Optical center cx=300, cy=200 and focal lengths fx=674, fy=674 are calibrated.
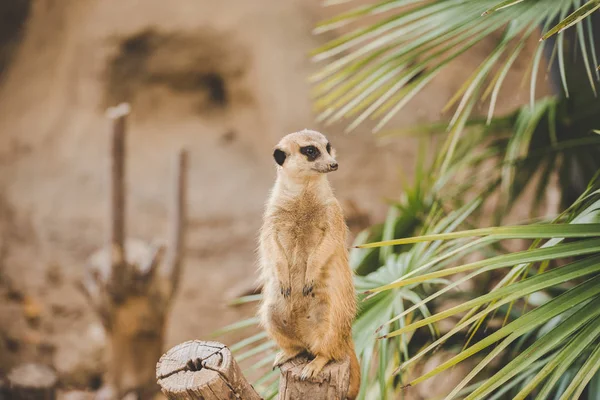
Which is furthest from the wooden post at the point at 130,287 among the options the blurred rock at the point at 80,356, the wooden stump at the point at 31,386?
the blurred rock at the point at 80,356

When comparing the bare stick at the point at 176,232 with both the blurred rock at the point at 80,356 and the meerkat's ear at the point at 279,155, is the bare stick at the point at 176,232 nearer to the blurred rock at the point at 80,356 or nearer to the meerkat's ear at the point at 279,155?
the blurred rock at the point at 80,356

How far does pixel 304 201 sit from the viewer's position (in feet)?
4.70

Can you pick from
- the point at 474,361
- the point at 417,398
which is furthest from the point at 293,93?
the point at 474,361

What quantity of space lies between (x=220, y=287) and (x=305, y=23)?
175cm

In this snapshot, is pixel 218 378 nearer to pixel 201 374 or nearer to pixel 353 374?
pixel 201 374

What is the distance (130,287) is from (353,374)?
63.6 inches

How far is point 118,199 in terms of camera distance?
2836 mm

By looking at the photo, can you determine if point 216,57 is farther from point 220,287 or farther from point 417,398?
point 417,398

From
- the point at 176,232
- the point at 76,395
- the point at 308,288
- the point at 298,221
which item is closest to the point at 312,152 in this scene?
the point at 298,221

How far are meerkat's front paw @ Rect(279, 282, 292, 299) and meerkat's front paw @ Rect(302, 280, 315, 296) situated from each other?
3cm

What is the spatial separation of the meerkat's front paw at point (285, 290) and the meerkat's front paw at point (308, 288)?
30 millimetres

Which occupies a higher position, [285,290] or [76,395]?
[285,290]

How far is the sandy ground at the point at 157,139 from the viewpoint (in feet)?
13.8

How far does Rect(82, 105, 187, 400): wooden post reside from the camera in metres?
2.81
